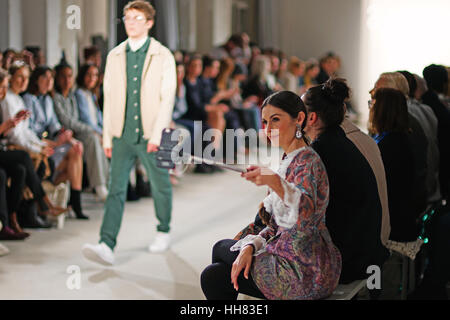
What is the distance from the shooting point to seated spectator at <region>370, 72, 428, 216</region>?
3301 mm

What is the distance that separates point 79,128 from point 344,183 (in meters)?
3.15

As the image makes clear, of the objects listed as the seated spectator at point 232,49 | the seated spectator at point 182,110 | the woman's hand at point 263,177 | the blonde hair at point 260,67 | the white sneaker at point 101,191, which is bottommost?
the white sneaker at point 101,191

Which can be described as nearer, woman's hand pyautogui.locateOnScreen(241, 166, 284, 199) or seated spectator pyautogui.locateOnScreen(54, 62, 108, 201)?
woman's hand pyautogui.locateOnScreen(241, 166, 284, 199)

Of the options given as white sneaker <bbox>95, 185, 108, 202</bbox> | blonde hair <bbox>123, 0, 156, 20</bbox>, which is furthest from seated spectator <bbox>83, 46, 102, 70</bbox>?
blonde hair <bbox>123, 0, 156, 20</bbox>

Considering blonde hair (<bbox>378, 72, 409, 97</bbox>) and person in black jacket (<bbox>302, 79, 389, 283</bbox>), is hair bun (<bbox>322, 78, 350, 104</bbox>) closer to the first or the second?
person in black jacket (<bbox>302, 79, 389, 283</bbox>)

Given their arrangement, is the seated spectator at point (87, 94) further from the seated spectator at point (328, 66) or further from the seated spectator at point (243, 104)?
the seated spectator at point (328, 66)

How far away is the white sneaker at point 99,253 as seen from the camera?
392 cm

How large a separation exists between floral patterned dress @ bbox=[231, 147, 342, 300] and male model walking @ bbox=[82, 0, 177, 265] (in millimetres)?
1735

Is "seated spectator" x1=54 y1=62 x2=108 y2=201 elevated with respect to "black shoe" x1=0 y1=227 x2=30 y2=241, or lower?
elevated

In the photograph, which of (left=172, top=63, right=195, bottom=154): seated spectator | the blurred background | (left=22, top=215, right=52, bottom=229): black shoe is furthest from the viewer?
(left=172, top=63, right=195, bottom=154): seated spectator

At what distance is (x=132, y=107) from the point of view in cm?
387

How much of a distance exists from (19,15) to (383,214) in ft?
15.3

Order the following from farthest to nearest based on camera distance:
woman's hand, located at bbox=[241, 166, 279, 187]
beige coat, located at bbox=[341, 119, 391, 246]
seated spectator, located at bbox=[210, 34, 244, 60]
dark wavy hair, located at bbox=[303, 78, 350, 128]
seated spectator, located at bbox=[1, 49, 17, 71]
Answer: seated spectator, located at bbox=[210, 34, 244, 60]
seated spectator, located at bbox=[1, 49, 17, 71]
beige coat, located at bbox=[341, 119, 391, 246]
dark wavy hair, located at bbox=[303, 78, 350, 128]
woman's hand, located at bbox=[241, 166, 279, 187]

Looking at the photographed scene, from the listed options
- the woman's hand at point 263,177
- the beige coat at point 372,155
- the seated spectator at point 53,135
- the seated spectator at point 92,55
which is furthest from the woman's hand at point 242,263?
the seated spectator at point 92,55
